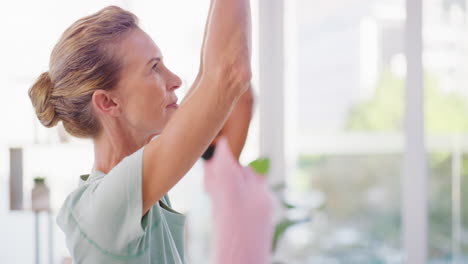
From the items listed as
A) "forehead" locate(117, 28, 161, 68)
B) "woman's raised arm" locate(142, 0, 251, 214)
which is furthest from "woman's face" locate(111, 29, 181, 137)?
"woman's raised arm" locate(142, 0, 251, 214)

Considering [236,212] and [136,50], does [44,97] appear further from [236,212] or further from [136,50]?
[236,212]

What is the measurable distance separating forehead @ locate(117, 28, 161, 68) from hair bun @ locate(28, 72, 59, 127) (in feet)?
0.47

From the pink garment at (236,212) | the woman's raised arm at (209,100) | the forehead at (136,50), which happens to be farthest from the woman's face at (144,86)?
the pink garment at (236,212)

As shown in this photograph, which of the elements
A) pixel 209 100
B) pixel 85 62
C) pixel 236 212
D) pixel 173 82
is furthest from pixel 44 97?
pixel 236 212

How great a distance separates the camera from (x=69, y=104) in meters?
0.83

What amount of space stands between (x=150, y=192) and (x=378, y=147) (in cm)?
267

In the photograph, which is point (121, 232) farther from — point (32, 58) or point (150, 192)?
point (32, 58)

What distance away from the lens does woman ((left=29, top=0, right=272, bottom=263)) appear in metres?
0.52

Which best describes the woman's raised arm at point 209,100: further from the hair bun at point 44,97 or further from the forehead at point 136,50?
the hair bun at point 44,97

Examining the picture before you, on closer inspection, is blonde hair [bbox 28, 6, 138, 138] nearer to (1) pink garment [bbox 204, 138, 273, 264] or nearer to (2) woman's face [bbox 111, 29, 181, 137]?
(2) woman's face [bbox 111, 29, 181, 137]

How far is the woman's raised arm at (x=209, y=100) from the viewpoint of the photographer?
494 millimetres

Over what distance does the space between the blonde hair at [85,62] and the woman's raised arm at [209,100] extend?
192mm

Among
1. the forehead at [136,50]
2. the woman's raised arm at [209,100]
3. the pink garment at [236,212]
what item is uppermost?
the forehead at [136,50]

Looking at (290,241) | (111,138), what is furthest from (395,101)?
(111,138)
